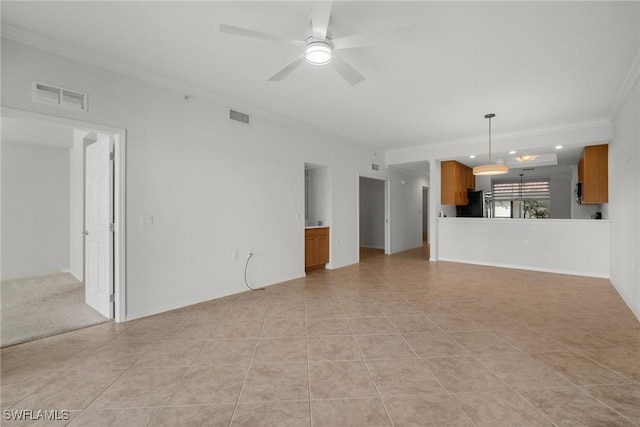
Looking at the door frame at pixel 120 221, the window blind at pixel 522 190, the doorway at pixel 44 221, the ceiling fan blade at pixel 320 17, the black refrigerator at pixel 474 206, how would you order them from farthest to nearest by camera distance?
the window blind at pixel 522 190
the black refrigerator at pixel 474 206
the doorway at pixel 44 221
the door frame at pixel 120 221
the ceiling fan blade at pixel 320 17

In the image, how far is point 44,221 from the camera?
19.1 ft

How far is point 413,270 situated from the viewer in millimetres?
6098

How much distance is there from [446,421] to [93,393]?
2370mm

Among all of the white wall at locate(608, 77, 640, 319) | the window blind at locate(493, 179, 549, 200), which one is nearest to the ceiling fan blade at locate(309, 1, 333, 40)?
the white wall at locate(608, 77, 640, 319)

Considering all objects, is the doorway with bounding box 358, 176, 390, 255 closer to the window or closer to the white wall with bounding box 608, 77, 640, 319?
the window

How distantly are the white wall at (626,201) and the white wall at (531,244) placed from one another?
0.41 meters

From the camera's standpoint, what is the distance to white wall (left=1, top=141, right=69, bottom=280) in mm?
5469

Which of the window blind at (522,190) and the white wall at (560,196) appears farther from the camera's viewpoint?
the window blind at (522,190)

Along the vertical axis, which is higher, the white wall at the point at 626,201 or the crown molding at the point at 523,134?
the crown molding at the point at 523,134

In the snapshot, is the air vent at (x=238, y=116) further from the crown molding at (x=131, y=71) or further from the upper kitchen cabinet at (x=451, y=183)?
the upper kitchen cabinet at (x=451, y=183)

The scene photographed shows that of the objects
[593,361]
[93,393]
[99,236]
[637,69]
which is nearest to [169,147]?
[99,236]

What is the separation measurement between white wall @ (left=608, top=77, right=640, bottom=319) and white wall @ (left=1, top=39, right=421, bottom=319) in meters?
4.58

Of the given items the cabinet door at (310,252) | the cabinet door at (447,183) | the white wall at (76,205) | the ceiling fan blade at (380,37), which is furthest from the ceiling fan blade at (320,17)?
the cabinet door at (447,183)

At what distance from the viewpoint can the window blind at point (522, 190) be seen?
10148mm
